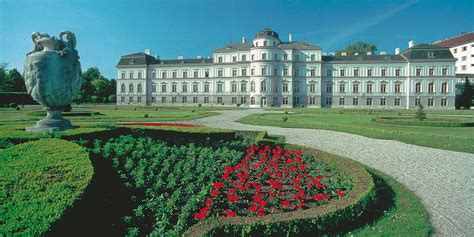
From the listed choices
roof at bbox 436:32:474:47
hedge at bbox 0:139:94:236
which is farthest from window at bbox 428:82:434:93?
hedge at bbox 0:139:94:236

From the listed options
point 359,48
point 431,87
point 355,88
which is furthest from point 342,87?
point 359,48

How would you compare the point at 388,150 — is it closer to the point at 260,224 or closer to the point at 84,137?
the point at 260,224

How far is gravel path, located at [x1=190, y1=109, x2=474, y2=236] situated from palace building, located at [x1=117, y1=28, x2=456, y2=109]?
44885 millimetres

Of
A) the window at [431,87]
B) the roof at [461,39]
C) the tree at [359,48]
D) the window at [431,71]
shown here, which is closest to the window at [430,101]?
the window at [431,87]

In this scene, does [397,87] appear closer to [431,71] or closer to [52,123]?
[431,71]

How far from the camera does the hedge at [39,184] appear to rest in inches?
141

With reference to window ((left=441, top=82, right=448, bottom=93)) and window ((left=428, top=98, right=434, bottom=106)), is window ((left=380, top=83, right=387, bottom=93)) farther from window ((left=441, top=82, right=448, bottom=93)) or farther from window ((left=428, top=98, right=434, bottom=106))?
A: window ((left=441, top=82, right=448, bottom=93))

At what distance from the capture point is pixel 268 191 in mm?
6691

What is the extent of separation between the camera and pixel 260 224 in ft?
14.5

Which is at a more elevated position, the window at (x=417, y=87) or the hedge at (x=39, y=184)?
the window at (x=417, y=87)

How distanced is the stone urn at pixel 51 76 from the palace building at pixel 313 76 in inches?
1955

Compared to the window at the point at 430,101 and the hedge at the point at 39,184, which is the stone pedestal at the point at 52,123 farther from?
the window at the point at 430,101

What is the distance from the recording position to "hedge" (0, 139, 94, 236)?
359 cm

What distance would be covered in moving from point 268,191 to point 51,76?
8.47 metres
